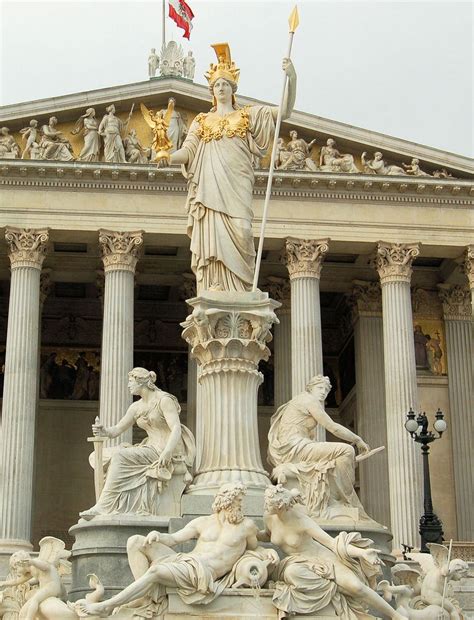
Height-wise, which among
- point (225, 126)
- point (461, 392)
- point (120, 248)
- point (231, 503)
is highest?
point (120, 248)

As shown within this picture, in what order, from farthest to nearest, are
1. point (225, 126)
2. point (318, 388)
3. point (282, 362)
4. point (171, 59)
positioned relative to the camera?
1. point (171, 59)
2. point (282, 362)
3. point (318, 388)
4. point (225, 126)

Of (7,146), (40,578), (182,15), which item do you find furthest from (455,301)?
(40,578)

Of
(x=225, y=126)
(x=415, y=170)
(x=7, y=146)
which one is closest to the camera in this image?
(x=225, y=126)

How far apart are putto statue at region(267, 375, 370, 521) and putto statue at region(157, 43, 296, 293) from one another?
2.20 metres

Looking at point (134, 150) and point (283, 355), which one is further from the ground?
point (134, 150)

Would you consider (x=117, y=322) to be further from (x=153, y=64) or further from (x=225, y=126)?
(x=225, y=126)

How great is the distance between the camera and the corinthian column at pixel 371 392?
42.2 m

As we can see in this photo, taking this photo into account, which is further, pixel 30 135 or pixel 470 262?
pixel 470 262

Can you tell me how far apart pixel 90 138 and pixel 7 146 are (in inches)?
114

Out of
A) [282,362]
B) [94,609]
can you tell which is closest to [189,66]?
[282,362]

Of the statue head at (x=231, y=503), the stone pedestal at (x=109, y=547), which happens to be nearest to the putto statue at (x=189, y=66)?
the stone pedestal at (x=109, y=547)

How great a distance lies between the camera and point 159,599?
1147cm

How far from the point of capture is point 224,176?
50.0 feet

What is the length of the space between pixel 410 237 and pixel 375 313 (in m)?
5.35
